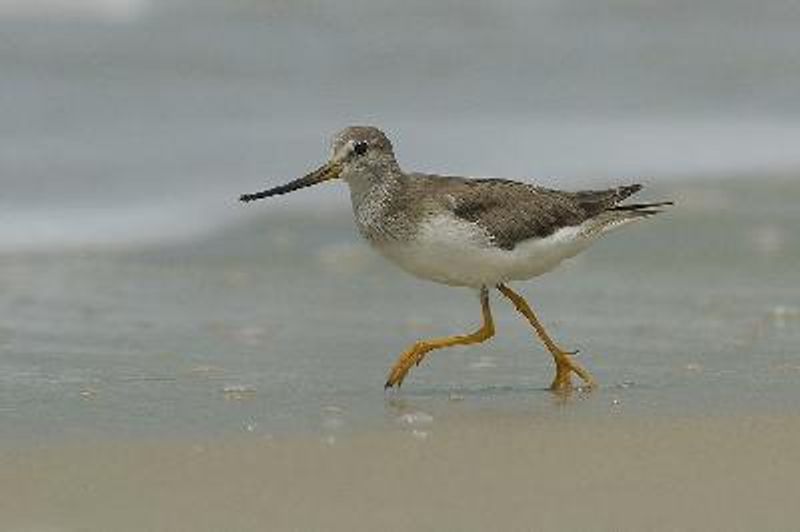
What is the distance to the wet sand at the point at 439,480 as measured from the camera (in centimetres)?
658


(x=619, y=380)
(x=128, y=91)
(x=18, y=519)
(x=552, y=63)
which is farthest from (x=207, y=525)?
(x=552, y=63)

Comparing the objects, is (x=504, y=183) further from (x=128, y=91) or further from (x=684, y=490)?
(x=128, y=91)

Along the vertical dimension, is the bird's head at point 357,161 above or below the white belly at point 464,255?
above

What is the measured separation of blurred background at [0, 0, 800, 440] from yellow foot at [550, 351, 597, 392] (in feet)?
0.64

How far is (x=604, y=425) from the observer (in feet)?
25.8

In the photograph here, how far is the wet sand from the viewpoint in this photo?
658 cm

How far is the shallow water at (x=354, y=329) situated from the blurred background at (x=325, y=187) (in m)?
0.03

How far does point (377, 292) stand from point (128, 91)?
16.4ft

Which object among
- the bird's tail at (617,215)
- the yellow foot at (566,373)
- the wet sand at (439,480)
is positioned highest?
the bird's tail at (617,215)

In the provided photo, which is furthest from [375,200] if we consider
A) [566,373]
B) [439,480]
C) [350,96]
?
[350,96]

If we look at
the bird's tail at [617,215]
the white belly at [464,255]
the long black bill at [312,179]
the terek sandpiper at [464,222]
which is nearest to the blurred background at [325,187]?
the terek sandpiper at [464,222]

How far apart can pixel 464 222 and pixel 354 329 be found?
165 cm

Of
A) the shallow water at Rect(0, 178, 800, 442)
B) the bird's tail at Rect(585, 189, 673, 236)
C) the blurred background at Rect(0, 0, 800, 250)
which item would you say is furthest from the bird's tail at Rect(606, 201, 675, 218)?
the blurred background at Rect(0, 0, 800, 250)

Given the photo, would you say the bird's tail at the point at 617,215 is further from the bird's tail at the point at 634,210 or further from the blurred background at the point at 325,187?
the blurred background at the point at 325,187
